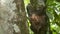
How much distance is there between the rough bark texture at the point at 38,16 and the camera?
0.95 m

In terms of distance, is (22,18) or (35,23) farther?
(35,23)

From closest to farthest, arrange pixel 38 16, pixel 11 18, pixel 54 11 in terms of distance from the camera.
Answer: pixel 11 18 < pixel 38 16 < pixel 54 11

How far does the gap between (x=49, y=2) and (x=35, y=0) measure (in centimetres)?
16

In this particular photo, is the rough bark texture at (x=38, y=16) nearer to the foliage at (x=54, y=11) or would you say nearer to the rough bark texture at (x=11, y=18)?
the foliage at (x=54, y=11)

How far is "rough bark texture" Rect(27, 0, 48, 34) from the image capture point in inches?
37.5

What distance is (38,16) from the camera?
0.96 m

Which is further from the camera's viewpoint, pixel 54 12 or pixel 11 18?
pixel 54 12

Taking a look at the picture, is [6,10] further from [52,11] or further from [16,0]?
[52,11]

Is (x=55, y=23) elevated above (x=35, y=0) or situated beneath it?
situated beneath

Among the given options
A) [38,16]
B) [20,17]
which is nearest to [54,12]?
[38,16]

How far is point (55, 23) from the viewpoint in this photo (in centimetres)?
124

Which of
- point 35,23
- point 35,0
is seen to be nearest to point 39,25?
point 35,23

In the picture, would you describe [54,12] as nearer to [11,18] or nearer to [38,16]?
[38,16]

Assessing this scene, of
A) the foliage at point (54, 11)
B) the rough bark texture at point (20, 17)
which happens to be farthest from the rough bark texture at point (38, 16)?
the rough bark texture at point (20, 17)
